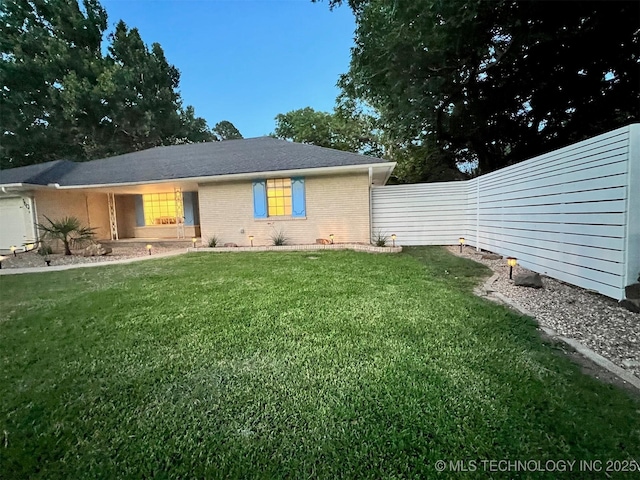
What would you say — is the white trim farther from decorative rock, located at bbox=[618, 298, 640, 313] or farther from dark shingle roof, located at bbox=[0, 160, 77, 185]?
decorative rock, located at bbox=[618, 298, 640, 313]

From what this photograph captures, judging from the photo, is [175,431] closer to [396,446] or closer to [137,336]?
[396,446]

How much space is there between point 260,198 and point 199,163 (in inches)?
120

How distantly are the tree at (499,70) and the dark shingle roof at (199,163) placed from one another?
3.02 metres

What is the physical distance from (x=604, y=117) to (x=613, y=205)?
33.6 feet

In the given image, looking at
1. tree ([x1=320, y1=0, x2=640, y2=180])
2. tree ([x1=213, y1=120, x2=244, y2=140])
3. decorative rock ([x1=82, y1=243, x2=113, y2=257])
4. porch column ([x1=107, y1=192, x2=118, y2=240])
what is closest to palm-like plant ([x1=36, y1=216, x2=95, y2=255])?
decorative rock ([x1=82, y1=243, x2=113, y2=257])

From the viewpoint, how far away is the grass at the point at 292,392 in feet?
5.35

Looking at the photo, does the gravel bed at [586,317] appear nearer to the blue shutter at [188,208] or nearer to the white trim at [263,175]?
the white trim at [263,175]

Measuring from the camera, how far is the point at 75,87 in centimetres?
1744

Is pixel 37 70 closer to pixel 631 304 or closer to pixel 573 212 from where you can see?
pixel 573 212

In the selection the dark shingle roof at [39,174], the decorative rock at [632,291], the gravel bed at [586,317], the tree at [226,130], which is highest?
the tree at [226,130]

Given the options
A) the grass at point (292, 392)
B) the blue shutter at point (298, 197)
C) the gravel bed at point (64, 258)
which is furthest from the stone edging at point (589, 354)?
the gravel bed at point (64, 258)

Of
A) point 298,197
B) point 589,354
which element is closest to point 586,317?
point 589,354

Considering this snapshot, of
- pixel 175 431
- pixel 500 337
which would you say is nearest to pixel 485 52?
pixel 500 337

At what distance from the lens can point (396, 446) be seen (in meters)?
1.67
